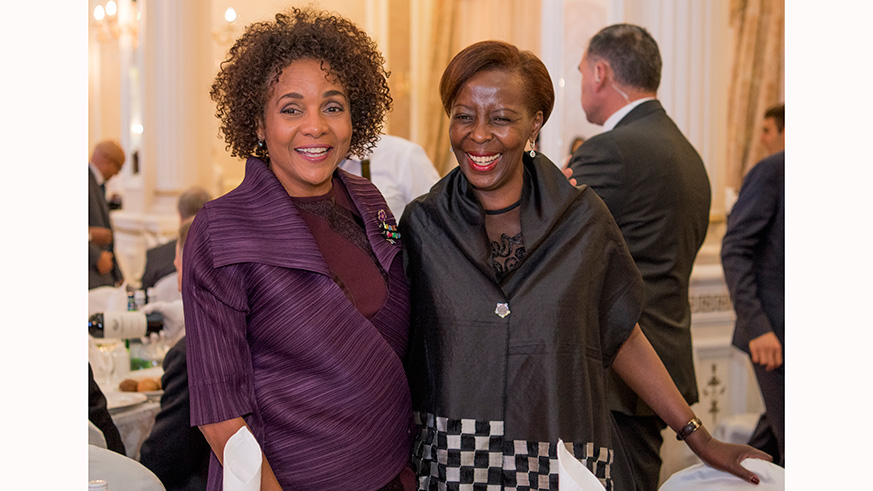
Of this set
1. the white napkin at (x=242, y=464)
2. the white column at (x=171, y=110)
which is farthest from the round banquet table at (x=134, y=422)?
the white column at (x=171, y=110)

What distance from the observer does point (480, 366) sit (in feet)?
5.84

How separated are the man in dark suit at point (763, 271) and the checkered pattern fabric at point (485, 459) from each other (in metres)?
2.21

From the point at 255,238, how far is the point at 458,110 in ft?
1.73

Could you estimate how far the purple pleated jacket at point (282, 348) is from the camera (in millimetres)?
1577

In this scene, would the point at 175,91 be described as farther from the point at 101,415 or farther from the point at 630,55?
the point at 630,55

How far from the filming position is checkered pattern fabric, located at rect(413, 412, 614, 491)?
5.81 ft

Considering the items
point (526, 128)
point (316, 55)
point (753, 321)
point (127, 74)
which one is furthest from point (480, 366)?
point (127, 74)

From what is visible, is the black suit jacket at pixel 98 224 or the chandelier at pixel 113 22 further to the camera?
the chandelier at pixel 113 22

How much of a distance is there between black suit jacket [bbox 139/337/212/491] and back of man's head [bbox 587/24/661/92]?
1.81 metres

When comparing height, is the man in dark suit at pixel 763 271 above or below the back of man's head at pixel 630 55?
below

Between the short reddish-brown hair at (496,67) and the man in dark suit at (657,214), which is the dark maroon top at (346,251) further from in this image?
the man in dark suit at (657,214)

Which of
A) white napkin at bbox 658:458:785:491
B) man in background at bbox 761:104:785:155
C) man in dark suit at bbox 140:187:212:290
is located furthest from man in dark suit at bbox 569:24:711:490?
man in dark suit at bbox 140:187:212:290

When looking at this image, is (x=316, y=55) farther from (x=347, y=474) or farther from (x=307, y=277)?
(x=347, y=474)

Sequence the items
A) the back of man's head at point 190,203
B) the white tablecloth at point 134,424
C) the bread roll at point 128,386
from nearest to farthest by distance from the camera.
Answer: the white tablecloth at point 134,424 < the bread roll at point 128,386 < the back of man's head at point 190,203
